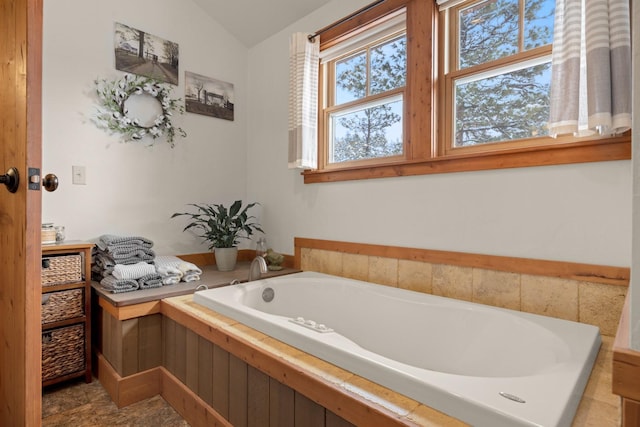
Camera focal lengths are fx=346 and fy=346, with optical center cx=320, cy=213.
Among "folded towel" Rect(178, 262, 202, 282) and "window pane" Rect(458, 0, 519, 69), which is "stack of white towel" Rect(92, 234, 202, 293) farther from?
"window pane" Rect(458, 0, 519, 69)

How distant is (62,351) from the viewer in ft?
6.15

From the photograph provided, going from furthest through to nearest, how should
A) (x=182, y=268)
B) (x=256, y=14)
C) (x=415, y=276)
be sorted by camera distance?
(x=256, y=14) → (x=182, y=268) → (x=415, y=276)

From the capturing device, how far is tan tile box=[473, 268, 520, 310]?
1.62 m

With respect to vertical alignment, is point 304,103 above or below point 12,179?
above

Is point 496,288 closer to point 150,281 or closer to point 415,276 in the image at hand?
point 415,276

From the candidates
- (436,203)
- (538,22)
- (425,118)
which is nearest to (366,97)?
(425,118)

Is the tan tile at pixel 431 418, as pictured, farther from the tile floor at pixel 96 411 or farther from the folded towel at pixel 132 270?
the folded towel at pixel 132 270

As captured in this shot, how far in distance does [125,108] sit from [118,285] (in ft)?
4.18

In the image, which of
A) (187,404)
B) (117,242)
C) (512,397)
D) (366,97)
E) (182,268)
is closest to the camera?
(512,397)

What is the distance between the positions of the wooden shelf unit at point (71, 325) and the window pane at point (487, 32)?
2.40 metres

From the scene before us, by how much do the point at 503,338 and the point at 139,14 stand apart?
10.0 ft

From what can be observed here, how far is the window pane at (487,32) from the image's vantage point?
1.74 meters

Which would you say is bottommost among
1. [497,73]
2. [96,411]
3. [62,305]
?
[96,411]

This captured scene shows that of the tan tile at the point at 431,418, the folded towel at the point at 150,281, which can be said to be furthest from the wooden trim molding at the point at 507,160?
the folded towel at the point at 150,281
